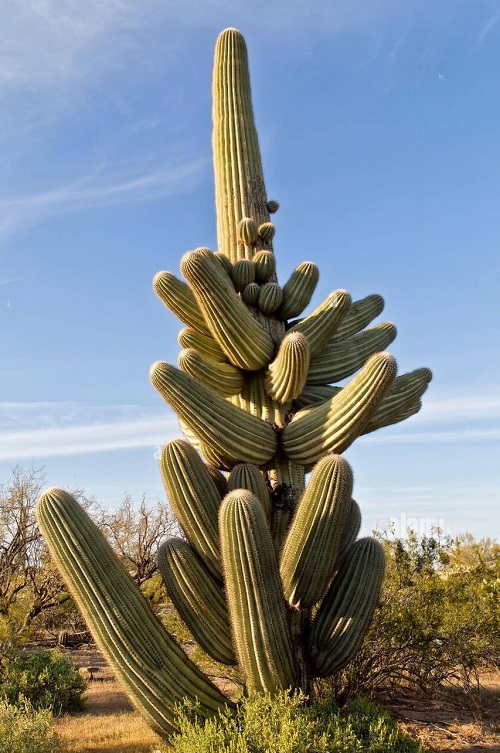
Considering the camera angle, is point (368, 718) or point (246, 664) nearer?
point (246, 664)

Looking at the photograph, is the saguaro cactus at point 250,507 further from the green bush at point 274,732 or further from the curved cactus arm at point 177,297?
the green bush at point 274,732

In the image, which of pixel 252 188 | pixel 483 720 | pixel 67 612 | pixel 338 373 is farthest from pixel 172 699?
pixel 67 612

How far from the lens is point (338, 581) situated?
14.4 feet

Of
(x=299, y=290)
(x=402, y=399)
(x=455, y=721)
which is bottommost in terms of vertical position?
(x=455, y=721)

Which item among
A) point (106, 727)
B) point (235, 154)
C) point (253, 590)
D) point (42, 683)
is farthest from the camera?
point (42, 683)

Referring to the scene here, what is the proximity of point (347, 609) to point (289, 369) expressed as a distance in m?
1.76

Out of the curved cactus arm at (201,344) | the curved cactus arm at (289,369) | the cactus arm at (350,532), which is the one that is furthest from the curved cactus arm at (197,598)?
the curved cactus arm at (201,344)

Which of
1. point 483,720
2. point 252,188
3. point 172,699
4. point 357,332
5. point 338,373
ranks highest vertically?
point 252,188

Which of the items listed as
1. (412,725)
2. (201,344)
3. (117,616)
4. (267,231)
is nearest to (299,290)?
(267,231)

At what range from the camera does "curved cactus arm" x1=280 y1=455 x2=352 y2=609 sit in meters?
3.91

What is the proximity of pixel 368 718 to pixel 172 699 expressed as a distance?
5.61 ft

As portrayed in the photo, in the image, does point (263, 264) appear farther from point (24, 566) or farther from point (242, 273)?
point (24, 566)

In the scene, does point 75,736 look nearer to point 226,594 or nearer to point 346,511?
point 226,594

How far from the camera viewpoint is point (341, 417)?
4.30 m
